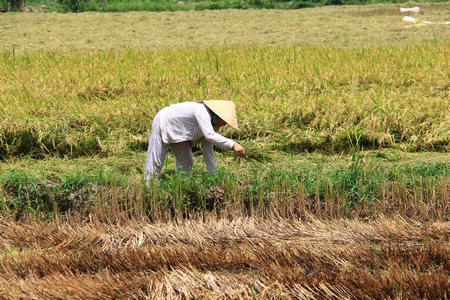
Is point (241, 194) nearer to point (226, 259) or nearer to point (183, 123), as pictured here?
point (183, 123)

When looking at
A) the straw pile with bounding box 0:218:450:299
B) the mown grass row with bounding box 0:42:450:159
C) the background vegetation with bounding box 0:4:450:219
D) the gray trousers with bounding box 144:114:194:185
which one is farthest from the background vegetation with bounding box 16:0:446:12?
the straw pile with bounding box 0:218:450:299

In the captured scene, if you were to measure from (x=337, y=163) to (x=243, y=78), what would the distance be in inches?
75.8

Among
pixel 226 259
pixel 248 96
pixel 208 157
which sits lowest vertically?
pixel 226 259

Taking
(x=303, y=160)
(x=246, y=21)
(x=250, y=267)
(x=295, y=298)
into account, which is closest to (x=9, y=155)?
(x=303, y=160)

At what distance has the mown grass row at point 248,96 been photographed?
5.05 m

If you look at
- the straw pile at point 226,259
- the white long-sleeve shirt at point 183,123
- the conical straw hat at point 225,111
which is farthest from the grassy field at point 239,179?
the conical straw hat at point 225,111

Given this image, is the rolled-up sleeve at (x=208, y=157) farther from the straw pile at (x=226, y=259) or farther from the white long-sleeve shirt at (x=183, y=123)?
the straw pile at (x=226, y=259)

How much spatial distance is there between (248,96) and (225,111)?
180 centimetres

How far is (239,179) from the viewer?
164 inches

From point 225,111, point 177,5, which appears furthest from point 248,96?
point 177,5

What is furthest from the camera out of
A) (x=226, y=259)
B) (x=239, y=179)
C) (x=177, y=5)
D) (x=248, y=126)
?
(x=177, y=5)

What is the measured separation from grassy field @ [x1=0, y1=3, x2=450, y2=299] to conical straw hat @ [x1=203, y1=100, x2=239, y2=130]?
0.39 metres

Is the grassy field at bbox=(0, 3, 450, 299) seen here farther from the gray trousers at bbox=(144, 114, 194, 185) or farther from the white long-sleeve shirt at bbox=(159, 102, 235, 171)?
the white long-sleeve shirt at bbox=(159, 102, 235, 171)

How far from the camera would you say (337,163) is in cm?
471
